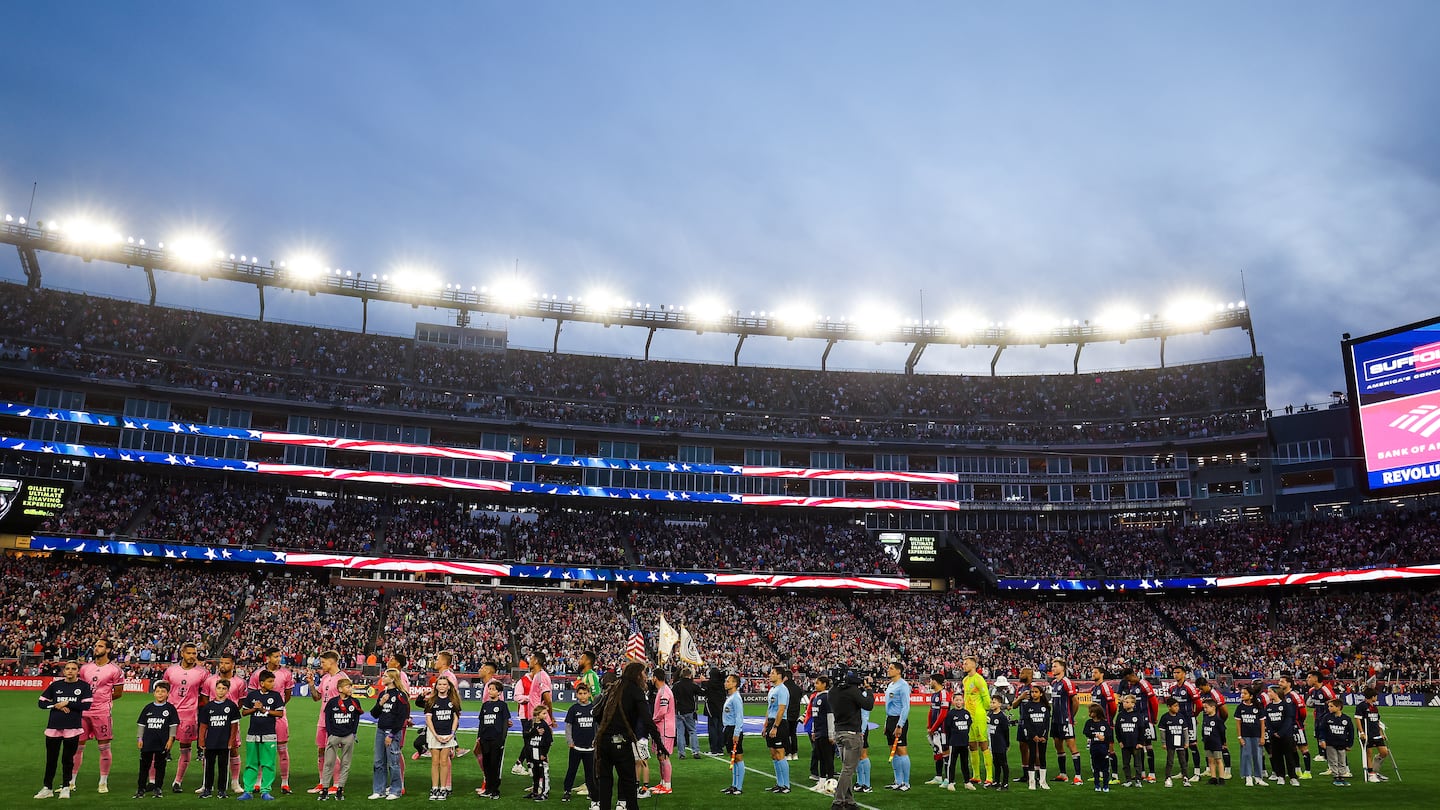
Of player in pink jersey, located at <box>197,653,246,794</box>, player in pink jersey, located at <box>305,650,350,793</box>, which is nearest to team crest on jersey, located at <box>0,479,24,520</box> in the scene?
player in pink jersey, located at <box>197,653,246,794</box>

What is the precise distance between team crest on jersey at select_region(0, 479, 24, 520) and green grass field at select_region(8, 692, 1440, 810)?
33.7 meters

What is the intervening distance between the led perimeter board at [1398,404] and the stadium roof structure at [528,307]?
30719 millimetres

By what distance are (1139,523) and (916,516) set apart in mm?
15817

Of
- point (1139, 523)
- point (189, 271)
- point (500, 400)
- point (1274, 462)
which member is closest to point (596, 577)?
point (500, 400)

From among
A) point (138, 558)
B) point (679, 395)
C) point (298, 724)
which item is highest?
point (679, 395)

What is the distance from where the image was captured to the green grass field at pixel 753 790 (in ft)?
50.6

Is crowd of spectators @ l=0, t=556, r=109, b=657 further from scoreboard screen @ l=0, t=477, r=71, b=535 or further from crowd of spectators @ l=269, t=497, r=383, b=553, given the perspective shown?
crowd of spectators @ l=269, t=497, r=383, b=553

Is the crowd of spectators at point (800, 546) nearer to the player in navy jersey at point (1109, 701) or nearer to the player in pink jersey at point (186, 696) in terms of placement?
the player in navy jersey at point (1109, 701)

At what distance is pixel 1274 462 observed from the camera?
64375 millimetres

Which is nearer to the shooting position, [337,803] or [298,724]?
[337,803]

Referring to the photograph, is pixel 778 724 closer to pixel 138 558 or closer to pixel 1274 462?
pixel 138 558

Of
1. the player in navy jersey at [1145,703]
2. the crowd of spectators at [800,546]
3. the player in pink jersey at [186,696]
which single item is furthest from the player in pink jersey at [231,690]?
the crowd of spectators at [800,546]

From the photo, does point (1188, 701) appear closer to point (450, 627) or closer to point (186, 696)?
point (186, 696)

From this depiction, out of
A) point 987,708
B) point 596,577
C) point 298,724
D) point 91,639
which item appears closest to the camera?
point 987,708
